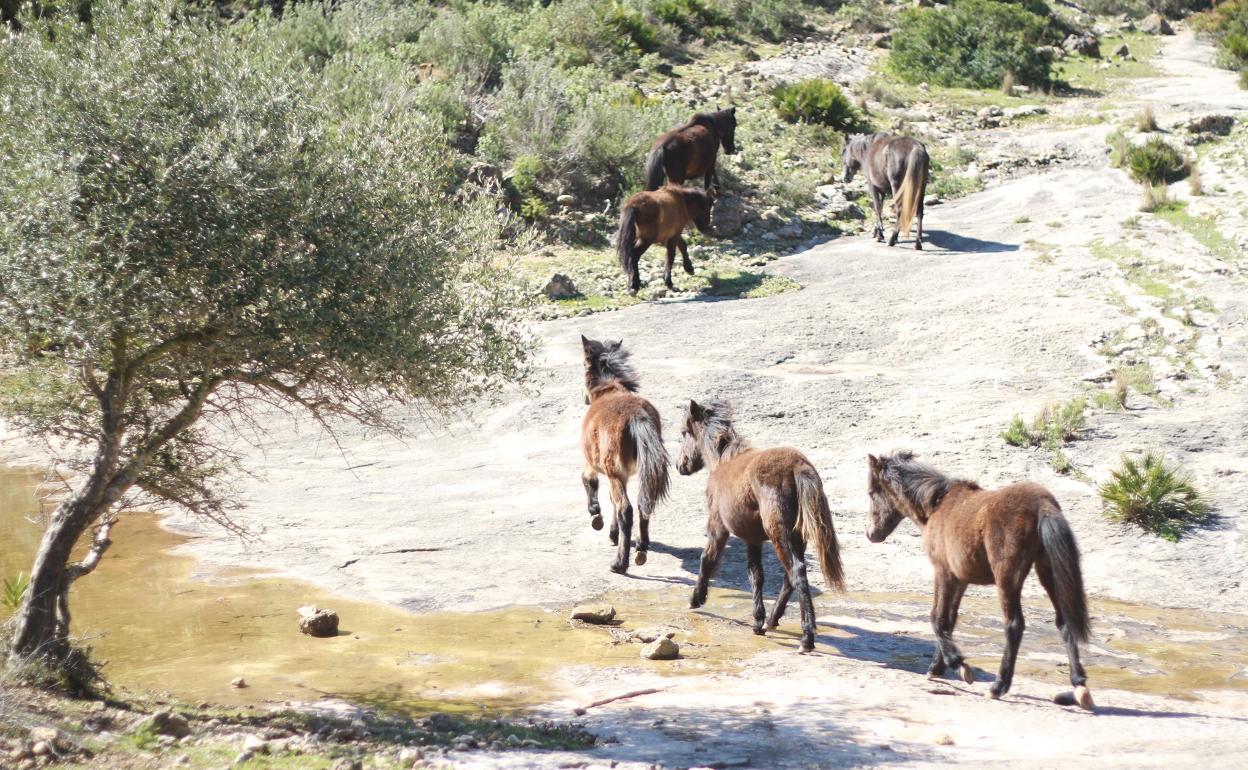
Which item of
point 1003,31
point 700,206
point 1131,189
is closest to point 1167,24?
point 1003,31

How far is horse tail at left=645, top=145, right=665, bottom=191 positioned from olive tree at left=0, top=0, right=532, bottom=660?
515 inches

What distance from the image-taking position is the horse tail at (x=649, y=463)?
10.1 metres

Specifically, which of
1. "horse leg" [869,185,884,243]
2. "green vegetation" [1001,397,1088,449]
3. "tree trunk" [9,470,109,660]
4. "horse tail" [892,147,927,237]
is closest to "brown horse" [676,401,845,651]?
"green vegetation" [1001,397,1088,449]

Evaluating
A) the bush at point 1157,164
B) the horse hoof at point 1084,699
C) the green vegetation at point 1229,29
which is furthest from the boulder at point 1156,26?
Answer: the horse hoof at point 1084,699

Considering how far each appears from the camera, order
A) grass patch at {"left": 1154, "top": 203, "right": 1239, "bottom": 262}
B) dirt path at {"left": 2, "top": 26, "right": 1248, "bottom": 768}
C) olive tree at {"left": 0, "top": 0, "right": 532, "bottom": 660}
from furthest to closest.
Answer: grass patch at {"left": 1154, "top": 203, "right": 1239, "bottom": 262}, dirt path at {"left": 2, "top": 26, "right": 1248, "bottom": 768}, olive tree at {"left": 0, "top": 0, "right": 532, "bottom": 660}

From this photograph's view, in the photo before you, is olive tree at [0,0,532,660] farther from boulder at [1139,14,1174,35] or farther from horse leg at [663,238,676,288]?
boulder at [1139,14,1174,35]

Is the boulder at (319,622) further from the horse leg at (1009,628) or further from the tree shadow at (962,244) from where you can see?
the tree shadow at (962,244)

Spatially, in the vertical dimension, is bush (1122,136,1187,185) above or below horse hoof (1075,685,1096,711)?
above

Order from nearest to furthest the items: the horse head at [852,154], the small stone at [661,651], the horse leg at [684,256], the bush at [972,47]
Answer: the small stone at [661,651] → the horse leg at [684,256] → the horse head at [852,154] → the bush at [972,47]

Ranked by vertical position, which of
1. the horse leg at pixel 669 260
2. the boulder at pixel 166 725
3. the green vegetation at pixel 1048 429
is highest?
the horse leg at pixel 669 260

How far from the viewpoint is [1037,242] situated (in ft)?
65.3

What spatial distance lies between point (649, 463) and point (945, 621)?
10.1 feet

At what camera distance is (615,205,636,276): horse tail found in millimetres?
18812

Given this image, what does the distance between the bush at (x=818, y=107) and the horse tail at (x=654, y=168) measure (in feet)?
25.7
